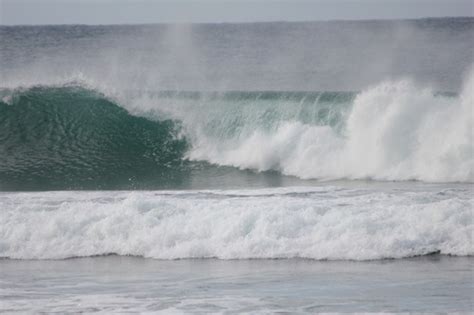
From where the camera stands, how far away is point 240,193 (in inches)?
624

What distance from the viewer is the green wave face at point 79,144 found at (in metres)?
19.3

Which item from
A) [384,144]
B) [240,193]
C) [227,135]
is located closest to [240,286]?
[240,193]

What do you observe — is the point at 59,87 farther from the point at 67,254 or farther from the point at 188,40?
the point at 188,40

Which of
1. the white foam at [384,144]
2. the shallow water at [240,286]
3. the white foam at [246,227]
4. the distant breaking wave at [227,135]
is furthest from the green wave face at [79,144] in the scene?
the shallow water at [240,286]

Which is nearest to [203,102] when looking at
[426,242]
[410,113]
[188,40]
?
[410,113]

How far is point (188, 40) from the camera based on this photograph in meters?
46.0

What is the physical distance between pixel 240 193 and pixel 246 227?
3.13 m

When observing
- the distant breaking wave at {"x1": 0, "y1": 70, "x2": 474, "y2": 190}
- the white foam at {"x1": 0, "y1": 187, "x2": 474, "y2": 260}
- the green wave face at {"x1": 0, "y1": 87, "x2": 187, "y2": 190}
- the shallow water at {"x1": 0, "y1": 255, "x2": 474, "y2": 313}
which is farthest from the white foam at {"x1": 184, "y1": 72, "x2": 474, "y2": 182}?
the shallow water at {"x1": 0, "y1": 255, "x2": 474, "y2": 313}

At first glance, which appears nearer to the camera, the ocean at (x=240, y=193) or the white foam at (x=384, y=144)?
the ocean at (x=240, y=193)

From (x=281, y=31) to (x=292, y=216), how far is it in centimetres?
3960

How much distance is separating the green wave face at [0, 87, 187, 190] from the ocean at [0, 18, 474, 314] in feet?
0.18

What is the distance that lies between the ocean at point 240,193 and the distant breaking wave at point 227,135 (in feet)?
0.16

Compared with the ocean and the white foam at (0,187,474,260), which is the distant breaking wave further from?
the white foam at (0,187,474,260)

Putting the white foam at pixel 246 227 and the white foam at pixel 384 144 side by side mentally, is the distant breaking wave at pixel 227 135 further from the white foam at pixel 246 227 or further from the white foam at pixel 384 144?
the white foam at pixel 246 227
